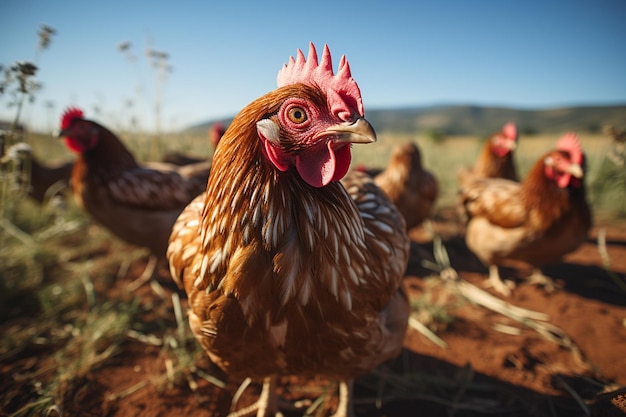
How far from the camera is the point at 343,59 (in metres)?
1.27

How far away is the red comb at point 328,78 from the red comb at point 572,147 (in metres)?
3.56

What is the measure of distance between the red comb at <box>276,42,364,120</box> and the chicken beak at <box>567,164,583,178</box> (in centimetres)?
335

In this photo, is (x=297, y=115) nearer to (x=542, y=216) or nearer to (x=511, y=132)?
(x=542, y=216)

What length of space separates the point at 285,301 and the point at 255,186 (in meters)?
0.53

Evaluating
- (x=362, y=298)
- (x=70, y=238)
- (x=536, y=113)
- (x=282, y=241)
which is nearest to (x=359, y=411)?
(x=362, y=298)

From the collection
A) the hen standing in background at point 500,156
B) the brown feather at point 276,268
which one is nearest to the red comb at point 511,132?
the hen standing in background at point 500,156

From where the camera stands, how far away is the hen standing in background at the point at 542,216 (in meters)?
3.40

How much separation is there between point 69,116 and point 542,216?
18.8 feet

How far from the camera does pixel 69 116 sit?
11.7 ft

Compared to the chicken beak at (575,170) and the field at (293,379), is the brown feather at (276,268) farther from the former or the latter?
the chicken beak at (575,170)

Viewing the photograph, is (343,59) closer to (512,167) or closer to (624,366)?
(624,366)

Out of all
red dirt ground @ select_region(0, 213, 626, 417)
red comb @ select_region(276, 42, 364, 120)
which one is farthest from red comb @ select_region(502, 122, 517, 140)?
red comb @ select_region(276, 42, 364, 120)

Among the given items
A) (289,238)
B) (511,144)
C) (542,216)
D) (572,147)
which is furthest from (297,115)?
(511,144)

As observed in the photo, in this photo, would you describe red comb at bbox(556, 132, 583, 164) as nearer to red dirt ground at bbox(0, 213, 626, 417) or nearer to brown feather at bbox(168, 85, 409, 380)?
red dirt ground at bbox(0, 213, 626, 417)
